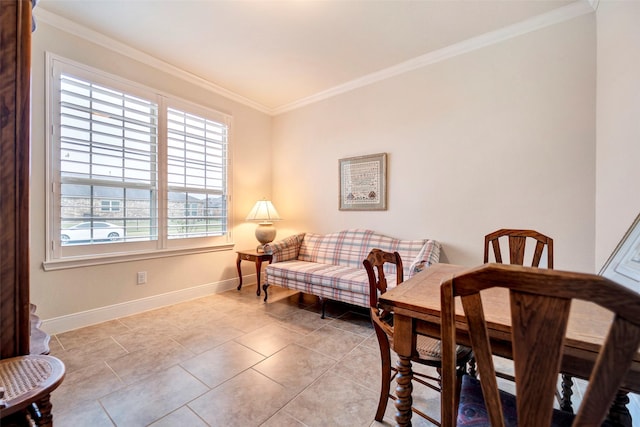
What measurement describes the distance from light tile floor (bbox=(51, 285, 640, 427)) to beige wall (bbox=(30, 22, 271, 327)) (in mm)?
325

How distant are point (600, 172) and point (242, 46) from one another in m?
3.36

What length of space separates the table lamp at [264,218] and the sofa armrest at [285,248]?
198 millimetres

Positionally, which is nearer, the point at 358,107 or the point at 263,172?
the point at 358,107

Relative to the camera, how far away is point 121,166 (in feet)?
9.08

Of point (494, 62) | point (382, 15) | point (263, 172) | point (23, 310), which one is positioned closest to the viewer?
point (23, 310)

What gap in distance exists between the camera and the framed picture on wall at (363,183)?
131 inches

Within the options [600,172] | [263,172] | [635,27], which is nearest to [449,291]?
[635,27]

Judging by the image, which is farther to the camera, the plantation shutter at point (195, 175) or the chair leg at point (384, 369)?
the plantation shutter at point (195, 175)

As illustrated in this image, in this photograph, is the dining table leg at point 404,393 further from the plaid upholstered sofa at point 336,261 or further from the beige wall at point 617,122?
the beige wall at point 617,122

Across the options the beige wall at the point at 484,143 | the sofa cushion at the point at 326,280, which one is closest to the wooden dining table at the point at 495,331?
the sofa cushion at the point at 326,280

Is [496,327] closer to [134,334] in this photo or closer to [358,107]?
[134,334]

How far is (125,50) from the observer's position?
2.79 metres

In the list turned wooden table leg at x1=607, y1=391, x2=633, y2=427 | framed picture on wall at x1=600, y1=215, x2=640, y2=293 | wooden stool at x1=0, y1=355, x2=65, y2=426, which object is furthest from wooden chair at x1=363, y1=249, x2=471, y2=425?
wooden stool at x1=0, y1=355, x2=65, y2=426

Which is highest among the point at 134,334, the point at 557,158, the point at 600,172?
the point at 557,158
